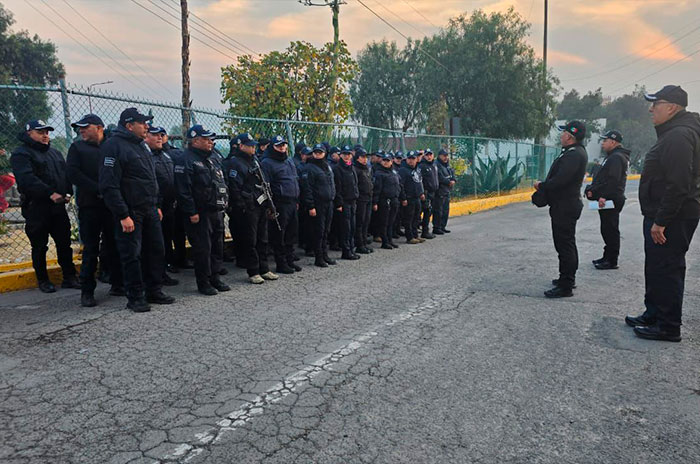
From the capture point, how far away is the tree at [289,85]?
14492 millimetres

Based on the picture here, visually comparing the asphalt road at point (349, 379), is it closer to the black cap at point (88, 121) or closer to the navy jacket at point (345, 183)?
the black cap at point (88, 121)

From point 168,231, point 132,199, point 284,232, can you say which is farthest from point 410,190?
point 132,199

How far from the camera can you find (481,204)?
685 inches

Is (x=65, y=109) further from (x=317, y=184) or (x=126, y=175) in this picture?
(x=317, y=184)

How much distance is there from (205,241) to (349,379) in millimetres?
3103

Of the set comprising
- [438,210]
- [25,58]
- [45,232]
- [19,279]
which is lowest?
[19,279]

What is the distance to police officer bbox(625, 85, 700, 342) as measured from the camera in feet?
13.5

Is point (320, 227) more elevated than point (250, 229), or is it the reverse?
point (250, 229)

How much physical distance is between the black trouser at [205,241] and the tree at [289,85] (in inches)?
359

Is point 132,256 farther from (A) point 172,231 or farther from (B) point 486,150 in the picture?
(B) point 486,150

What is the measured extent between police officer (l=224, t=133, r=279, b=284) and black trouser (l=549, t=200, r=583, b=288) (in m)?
3.62

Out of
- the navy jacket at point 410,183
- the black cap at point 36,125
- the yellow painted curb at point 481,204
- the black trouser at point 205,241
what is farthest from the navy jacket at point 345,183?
the yellow painted curb at point 481,204

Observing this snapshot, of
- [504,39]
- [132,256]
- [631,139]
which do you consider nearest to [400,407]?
[132,256]

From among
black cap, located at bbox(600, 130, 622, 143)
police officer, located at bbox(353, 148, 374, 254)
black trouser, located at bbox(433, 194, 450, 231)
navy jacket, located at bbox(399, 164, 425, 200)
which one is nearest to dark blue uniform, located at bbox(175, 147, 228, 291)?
police officer, located at bbox(353, 148, 374, 254)
